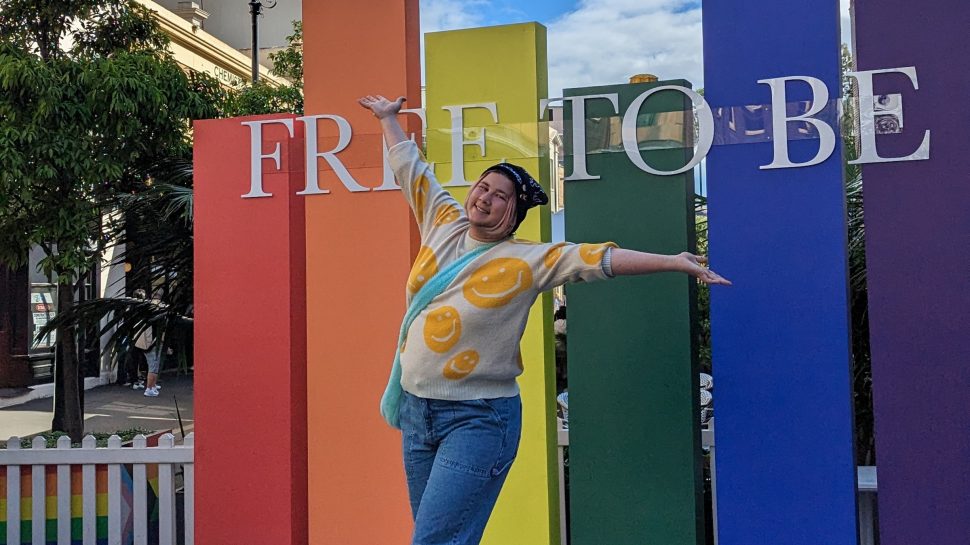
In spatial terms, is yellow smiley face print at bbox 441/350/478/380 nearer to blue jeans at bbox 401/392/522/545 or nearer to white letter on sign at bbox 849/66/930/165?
blue jeans at bbox 401/392/522/545

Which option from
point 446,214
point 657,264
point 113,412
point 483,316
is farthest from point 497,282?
point 113,412

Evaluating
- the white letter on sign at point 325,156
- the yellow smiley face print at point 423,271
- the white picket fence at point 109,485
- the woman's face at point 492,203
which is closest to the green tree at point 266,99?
the white picket fence at point 109,485

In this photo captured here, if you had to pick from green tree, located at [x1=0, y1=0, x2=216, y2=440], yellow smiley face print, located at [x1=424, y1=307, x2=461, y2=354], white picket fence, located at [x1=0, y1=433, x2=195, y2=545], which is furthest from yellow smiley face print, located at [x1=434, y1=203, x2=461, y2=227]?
green tree, located at [x1=0, y1=0, x2=216, y2=440]

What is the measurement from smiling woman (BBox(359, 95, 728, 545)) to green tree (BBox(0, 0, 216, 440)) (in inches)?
181

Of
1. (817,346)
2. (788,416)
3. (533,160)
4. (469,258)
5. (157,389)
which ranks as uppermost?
(533,160)

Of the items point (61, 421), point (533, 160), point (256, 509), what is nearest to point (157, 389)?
point (61, 421)

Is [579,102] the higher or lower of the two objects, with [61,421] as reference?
higher

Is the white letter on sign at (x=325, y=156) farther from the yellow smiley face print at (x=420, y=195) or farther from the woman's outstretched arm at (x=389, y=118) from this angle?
the yellow smiley face print at (x=420, y=195)

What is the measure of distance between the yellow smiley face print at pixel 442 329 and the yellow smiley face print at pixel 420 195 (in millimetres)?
437

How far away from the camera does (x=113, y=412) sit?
1313 centimetres

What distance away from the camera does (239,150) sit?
3777 mm

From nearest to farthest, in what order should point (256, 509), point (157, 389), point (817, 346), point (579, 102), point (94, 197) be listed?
point (817, 346)
point (579, 102)
point (256, 509)
point (94, 197)
point (157, 389)

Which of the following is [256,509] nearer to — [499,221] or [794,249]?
[499,221]

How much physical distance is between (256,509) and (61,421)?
4603mm
